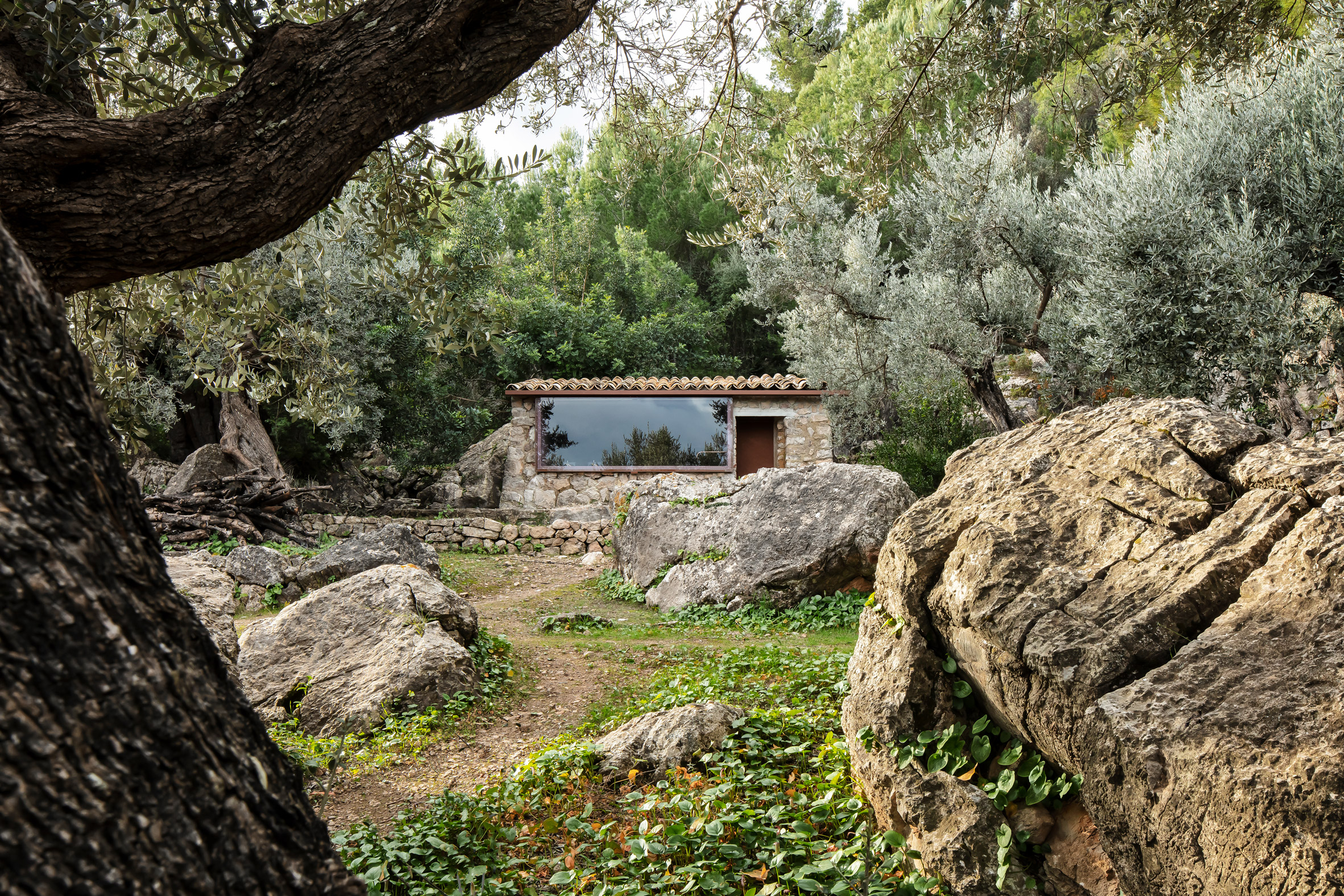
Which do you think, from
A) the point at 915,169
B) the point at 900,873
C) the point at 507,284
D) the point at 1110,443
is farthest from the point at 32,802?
the point at 507,284

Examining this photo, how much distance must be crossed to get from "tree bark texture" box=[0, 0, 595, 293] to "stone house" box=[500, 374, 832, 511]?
16770 mm

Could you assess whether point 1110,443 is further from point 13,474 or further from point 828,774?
point 13,474

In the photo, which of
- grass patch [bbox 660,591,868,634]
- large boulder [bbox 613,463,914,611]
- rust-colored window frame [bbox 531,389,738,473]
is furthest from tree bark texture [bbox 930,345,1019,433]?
rust-colored window frame [bbox 531,389,738,473]

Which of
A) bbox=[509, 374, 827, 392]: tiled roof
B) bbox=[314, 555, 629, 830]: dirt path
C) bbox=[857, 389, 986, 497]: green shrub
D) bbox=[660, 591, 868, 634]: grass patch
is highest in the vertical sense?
bbox=[509, 374, 827, 392]: tiled roof

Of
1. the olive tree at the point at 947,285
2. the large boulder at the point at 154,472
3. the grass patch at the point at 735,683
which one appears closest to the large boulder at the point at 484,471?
the large boulder at the point at 154,472

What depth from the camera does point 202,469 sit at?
16.8m

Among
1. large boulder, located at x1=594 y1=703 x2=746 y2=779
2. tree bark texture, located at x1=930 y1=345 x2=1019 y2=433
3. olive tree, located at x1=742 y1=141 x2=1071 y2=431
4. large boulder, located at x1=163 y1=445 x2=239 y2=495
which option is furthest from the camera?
large boulder, located at x1=163 y1=445 x2=239 y2=495

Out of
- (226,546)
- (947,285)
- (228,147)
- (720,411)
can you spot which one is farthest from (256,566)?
(947,285)

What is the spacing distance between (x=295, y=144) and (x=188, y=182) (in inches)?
15.6

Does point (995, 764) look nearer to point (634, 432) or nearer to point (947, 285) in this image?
point (947, 285)

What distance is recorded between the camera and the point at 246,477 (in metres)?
15.9

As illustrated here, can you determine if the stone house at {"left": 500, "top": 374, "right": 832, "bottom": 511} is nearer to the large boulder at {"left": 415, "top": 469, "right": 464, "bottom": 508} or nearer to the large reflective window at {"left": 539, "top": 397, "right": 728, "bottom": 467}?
the large reflective window at {"left": 539, "top": 397, "right": 728, "bottom": 467}

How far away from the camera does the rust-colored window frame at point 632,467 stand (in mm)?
20125

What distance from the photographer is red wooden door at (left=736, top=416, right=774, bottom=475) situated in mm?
20672
